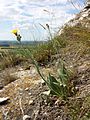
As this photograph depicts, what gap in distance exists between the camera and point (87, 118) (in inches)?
113

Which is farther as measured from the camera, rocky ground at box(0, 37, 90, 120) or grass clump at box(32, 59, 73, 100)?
grass clump at box(32, 59, 73, 100)

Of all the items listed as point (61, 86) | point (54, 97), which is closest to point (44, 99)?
point (54, 97)

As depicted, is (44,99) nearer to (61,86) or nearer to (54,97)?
(54,97)

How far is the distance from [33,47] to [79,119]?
3295 mm

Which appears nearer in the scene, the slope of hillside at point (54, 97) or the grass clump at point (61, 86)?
the slope of hillside at point (54, 97)

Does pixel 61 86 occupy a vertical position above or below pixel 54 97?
above

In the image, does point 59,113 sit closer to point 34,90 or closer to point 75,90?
point 75,90

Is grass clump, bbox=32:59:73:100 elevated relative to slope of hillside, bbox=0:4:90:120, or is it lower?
elevated

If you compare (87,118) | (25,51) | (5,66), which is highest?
(25,51)

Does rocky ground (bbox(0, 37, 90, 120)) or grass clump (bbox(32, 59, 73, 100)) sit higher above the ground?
grass clump (bbox(32, 59, 73, 100))

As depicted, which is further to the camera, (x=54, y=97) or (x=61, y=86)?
(x=54, y=97)

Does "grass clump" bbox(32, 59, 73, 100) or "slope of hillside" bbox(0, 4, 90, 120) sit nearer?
"slope of hillside" bbox(0, 4, 90, 120)

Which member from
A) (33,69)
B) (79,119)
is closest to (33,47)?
(33,69)

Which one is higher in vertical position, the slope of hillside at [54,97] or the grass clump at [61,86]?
the grass clump at [61,86]
